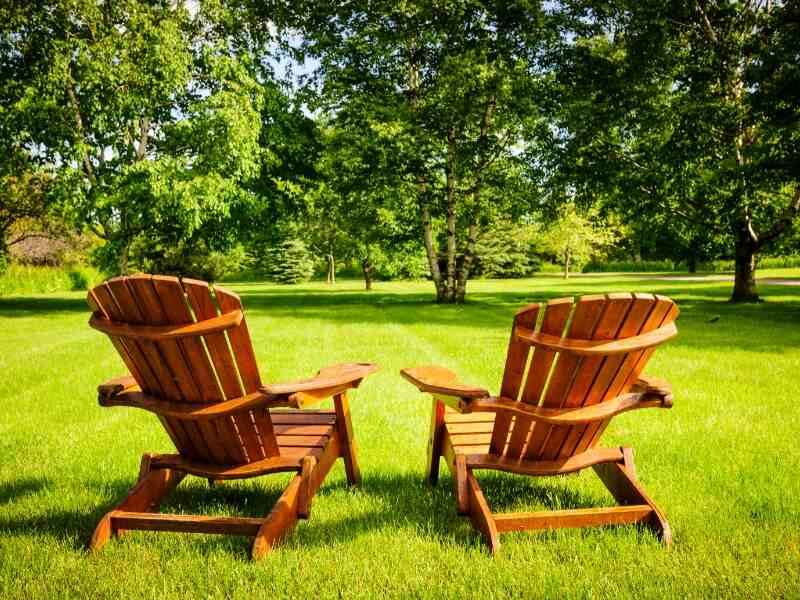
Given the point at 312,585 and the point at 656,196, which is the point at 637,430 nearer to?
the point at 312,585

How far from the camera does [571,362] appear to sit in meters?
2.22

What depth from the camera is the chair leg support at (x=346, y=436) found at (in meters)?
3.10

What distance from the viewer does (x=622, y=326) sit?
2.18 meters

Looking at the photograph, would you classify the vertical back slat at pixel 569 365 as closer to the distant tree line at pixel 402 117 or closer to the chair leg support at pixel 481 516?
the chair leg support at pixel 481 516

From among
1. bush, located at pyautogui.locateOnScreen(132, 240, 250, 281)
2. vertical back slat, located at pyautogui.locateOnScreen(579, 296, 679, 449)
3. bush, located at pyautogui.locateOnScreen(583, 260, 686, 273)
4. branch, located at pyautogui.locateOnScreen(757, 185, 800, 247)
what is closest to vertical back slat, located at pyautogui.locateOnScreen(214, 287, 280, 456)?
vertical back slat, located at pyautogui.locateOnScreen(579, 296, 679, 449)

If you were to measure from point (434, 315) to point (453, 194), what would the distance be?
17.0 feet

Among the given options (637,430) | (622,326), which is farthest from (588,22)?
(622,326)

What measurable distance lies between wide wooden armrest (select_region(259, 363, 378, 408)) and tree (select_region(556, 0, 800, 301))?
1354 centimetres

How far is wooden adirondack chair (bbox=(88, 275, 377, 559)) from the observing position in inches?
86.7

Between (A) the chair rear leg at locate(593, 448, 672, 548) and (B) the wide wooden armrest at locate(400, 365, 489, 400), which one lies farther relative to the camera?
(A) the chair rear leg at locate(593, 448, 672, 548)

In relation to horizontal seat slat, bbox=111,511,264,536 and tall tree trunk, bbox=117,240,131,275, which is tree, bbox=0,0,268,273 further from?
horizontal seat slat, bbox=111,511,264,536

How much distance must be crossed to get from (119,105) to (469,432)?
1484 cm

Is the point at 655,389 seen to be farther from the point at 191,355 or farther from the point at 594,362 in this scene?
the point at 191,355

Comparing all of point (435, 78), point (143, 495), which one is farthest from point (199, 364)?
point (435, 78)
